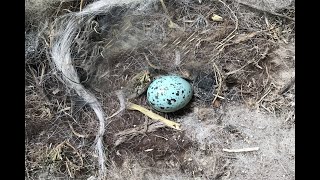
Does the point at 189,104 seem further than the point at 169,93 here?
Yes

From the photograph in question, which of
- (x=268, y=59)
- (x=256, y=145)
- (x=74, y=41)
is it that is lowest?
(x=256, y=145)

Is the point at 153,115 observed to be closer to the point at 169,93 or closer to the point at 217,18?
the point at 169,93

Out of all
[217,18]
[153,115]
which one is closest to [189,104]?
[153,115]

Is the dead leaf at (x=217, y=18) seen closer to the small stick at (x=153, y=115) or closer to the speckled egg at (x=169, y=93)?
the speckled egg at (x=169, y=93)

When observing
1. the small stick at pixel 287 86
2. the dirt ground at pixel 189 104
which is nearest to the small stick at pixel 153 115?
the dirt ground at pixel 189 104

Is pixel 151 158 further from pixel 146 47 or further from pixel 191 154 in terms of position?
pixel 146 47

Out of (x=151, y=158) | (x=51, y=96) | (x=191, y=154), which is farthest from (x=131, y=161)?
(x=51, y=96)
